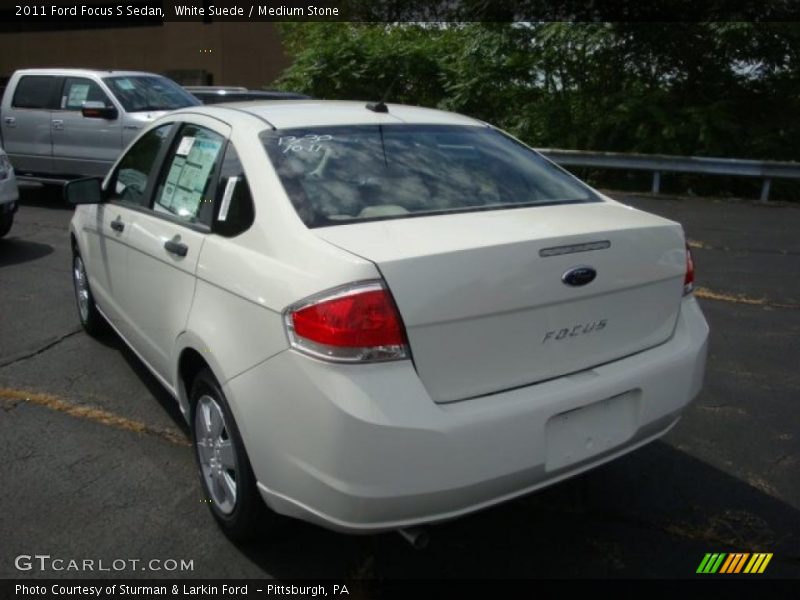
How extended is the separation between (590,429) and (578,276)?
1.71 feet

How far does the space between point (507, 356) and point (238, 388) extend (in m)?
0.91

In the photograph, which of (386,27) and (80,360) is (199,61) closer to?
(386,27)

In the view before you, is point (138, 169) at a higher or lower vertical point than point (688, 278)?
higher

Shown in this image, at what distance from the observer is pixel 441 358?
7.80ft

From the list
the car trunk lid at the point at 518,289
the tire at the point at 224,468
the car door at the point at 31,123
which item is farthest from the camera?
the car door at the point at 31,123

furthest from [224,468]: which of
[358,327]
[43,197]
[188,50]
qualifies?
[188,50]

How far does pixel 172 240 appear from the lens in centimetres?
328

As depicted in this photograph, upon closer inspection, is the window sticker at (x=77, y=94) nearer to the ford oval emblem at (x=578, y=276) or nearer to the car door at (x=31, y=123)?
the car door at (x=31, y=123)

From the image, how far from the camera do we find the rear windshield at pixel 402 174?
2.83 m

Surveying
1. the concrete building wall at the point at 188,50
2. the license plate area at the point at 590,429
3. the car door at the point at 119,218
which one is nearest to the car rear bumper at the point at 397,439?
the license plate area at the point at 590,429

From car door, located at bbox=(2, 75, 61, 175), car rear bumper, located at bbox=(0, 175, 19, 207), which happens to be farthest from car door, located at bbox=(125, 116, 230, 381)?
car door, located at bbox=(2, 75, 61, 175)

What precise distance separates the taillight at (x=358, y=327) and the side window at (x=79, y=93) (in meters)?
9.32

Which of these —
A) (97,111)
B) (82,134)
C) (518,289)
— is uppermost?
(518,289)

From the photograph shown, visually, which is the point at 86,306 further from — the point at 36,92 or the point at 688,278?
the point at 36,92
